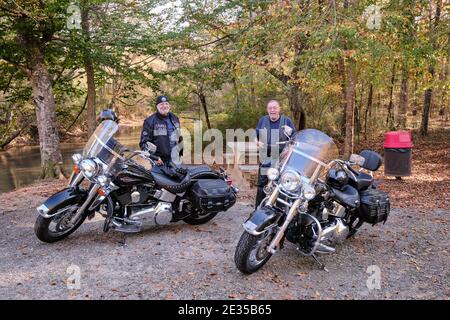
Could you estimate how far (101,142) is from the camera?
16.1ft

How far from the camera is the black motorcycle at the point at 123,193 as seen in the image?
4766 millimetres

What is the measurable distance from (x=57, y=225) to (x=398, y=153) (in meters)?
7.35

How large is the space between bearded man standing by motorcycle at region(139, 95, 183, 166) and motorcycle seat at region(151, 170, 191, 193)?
441 millimetres

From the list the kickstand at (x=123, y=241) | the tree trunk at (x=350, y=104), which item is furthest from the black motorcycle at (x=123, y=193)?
the tree trunk at (x=350, y=104)

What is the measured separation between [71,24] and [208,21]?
4.54 m

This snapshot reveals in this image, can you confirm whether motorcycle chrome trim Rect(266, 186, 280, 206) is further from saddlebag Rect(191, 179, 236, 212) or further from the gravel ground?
saddlebag Rect(191, 179, 236, 212)

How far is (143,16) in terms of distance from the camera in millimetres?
11320

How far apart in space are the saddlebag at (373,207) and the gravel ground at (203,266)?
44 centimetres

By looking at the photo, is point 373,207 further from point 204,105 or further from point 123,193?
point 204,105

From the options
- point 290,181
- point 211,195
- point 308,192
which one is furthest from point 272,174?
point 211,195

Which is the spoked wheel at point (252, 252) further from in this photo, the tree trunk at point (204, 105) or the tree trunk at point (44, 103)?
the tree trunk at point (204, 105)

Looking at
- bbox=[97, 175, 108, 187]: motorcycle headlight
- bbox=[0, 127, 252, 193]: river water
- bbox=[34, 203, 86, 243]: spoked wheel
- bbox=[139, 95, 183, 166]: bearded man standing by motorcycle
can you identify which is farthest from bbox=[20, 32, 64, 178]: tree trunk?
bbox=[97, 175, 108, 187]: motorcycle headlight
